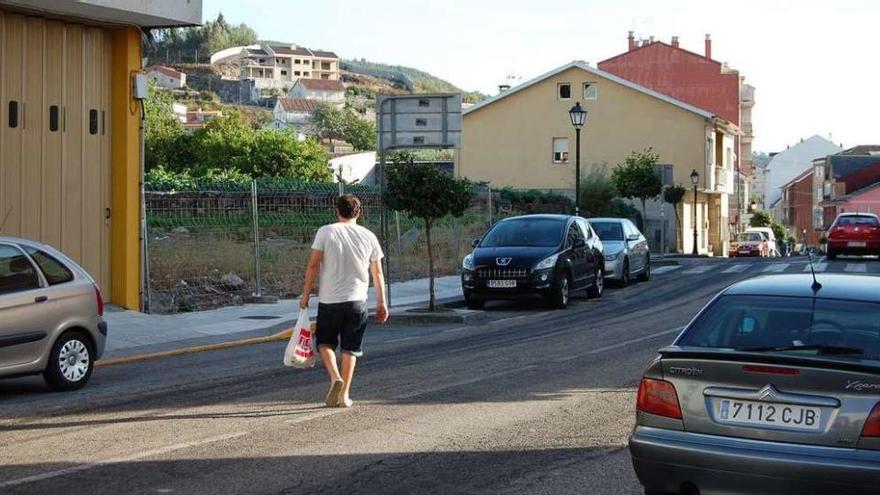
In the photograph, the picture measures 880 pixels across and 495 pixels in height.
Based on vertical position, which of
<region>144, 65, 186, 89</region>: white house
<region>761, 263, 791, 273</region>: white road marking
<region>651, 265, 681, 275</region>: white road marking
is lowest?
<region>651, 265, 681, 275</region>: white road marking

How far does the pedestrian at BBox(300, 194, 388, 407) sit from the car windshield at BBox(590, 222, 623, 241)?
724 inches

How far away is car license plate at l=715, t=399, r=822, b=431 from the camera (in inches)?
235

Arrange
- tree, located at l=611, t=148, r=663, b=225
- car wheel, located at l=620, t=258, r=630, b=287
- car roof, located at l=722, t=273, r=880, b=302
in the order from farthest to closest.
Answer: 1. tree, located at l=611, t=148, r=663, b=225
2. car wheel, located at l=620, t=258, r=630, b=287
3. car roof, located at l=722, t=273, r=880, b=302

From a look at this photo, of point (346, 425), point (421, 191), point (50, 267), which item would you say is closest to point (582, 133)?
point (421, 191)

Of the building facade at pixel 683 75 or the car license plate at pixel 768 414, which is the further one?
the building facade at pixel 683 75

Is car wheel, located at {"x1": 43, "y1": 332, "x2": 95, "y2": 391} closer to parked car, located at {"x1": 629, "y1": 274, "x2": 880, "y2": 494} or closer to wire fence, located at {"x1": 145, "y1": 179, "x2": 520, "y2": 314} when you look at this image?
parked car, located at {"x1": 629, "y1": 274, "x2": 880, "y2": 494}

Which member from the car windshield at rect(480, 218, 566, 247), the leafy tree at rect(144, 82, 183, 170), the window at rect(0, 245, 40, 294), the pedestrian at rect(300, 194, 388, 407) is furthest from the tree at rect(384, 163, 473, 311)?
the leafy tree at rect(144, 82, 183, 170)

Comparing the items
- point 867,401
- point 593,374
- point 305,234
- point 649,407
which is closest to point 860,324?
point 867,401

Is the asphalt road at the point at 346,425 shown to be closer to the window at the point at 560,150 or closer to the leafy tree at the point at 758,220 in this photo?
the window at the point at 560,150

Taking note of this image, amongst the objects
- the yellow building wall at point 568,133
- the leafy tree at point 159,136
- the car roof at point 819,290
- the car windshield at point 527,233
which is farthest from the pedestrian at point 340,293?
the leafy tree at point 159,136

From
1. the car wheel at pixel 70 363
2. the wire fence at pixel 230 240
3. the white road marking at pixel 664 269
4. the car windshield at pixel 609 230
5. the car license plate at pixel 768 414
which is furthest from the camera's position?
the white road marking at pixel 664 269

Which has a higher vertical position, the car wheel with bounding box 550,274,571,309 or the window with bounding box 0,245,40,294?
the window with bounding box 0,245,40,294

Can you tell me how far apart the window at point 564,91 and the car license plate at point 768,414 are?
178 feet

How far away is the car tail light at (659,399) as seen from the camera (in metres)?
6.39
